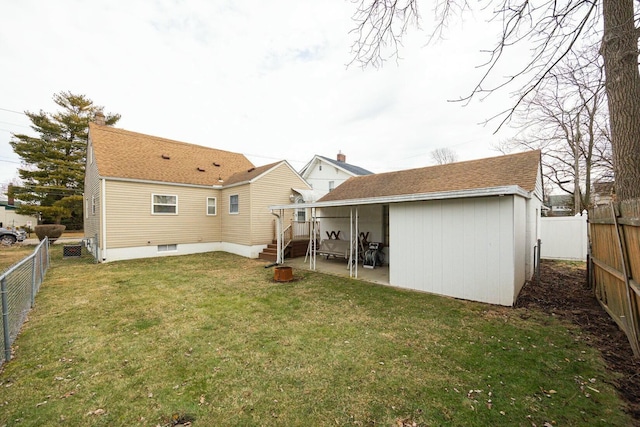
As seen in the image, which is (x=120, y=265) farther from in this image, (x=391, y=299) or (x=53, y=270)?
(x=391, y=299)

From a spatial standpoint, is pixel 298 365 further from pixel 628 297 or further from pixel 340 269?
pixel 340 269

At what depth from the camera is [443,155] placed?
33.7 m

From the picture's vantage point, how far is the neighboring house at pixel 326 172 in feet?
69.3

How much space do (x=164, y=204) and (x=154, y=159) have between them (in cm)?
265

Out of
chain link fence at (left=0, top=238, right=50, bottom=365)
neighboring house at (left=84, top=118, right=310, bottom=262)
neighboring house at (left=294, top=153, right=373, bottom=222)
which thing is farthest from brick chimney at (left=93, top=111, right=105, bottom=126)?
neighboring house at (left=294, top=153, right=373, bottom=222)

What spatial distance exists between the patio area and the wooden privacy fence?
13.7 feet

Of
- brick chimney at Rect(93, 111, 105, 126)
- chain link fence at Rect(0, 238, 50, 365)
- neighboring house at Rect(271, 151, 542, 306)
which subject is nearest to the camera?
chain link fence at Rect(0, 238, 50, 365)

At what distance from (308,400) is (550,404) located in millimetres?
2314

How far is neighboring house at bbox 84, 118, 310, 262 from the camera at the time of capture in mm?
10492

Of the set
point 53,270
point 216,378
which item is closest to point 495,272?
point 216,378

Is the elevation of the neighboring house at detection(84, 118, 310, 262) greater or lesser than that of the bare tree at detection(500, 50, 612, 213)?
lesser

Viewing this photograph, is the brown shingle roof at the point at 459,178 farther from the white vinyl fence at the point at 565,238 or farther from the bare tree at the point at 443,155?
the bare tree at the point at 443,155

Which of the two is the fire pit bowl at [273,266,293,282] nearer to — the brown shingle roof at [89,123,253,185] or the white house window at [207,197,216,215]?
the white house window at [207,197,216,215]

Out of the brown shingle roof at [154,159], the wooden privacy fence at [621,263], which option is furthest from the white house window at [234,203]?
the wooden privacy fence at [621,263]
